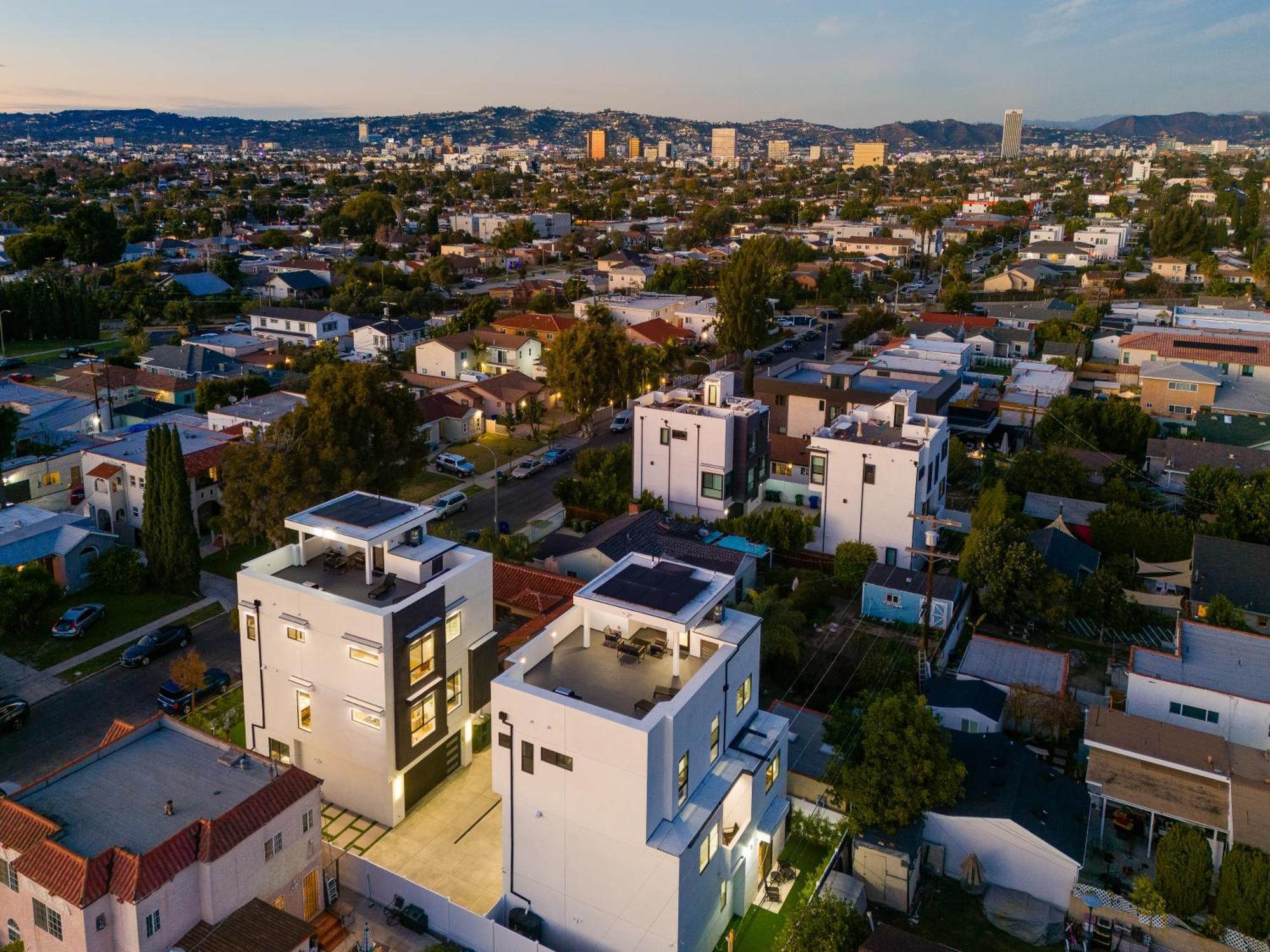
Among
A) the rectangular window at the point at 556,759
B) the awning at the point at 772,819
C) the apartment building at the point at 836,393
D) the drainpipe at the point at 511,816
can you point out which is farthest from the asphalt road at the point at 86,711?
the apartment building at the point at 836,393

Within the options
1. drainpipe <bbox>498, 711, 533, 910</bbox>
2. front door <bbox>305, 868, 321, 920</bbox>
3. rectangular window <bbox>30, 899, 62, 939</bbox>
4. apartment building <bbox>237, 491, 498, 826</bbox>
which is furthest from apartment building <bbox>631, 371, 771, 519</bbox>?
rectangular window <bbox>30, 899, 62, 939</bbox>

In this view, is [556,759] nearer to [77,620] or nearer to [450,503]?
[77,620]

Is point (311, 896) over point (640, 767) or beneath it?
beneath

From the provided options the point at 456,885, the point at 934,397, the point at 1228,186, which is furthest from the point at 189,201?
Result: the point at 1228,186

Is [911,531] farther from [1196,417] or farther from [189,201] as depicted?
[189,201]

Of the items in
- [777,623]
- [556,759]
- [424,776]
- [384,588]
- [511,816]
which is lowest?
[424,776]

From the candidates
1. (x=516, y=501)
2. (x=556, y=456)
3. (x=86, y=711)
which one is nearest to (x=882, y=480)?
(x=516, y=501)
